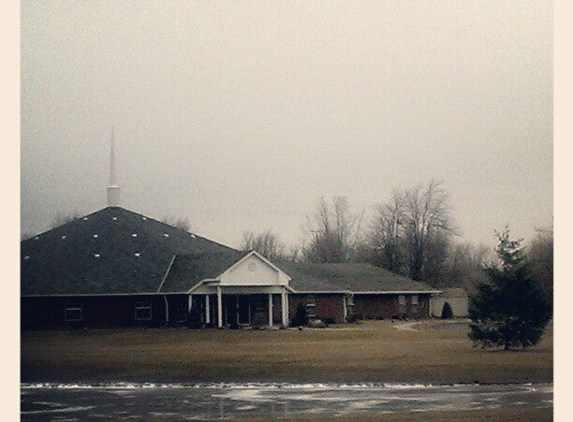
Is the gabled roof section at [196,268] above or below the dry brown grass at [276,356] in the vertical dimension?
above

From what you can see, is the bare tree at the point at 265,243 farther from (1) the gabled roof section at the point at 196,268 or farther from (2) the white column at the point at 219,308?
(2) the white column at the point at 219,308

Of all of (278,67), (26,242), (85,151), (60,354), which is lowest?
(60,354)

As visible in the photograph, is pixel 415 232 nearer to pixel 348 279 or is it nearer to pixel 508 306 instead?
pixel 348 279

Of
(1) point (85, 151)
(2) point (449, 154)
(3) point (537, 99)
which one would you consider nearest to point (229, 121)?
(1) point (85, 151)

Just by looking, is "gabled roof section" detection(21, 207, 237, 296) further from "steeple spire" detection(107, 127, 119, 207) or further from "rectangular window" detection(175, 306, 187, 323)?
"rectangular window" detection(175, 306, 187, 323)

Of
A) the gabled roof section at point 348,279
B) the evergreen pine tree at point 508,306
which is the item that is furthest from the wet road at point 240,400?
the gabled roof section at point 348,279

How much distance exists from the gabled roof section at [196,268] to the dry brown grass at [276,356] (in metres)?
0.44

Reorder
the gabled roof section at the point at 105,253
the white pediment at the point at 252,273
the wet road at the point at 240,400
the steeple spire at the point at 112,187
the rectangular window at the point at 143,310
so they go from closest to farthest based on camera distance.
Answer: the wet road at the point at 240,400, the gabled roof section at the point at 105,253, the steeple spire at the point at 112,187, the rectangular window at the point at 143,310, the white pediment at the point at 252,273

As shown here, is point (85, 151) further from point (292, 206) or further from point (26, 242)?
point (292, 206)

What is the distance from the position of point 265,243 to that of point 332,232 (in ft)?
2.14

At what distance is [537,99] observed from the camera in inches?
447

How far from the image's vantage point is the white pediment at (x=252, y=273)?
36.7 ft
